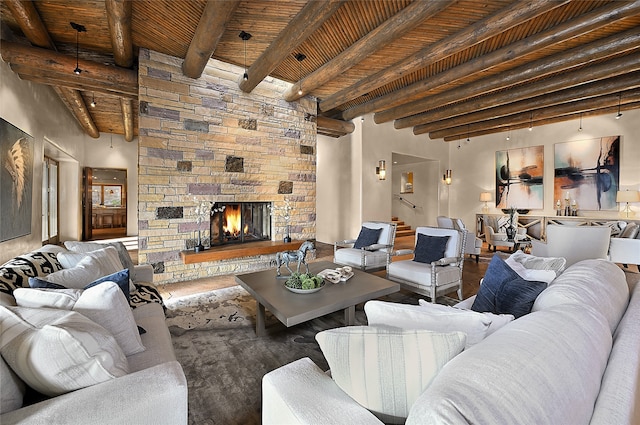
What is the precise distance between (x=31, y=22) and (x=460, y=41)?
469cm

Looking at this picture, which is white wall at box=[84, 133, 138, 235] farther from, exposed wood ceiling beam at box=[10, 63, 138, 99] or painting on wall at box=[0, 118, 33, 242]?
exposed wood ceiling beam at box=[10, 63, 138, 99]

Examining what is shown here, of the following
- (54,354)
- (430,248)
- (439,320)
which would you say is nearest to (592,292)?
(439,320)

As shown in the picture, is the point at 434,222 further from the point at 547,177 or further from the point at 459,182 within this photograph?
the point at 547,177

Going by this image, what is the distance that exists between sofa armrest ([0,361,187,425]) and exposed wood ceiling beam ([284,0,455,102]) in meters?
3.36

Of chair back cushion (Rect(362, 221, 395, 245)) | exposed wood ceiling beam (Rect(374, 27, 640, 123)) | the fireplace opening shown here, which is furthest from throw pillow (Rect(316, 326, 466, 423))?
exposed wood ceiling beam (Rect(374, 27, 640, 123))

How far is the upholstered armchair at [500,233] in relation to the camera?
5.35 m

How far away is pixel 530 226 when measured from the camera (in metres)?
7.08

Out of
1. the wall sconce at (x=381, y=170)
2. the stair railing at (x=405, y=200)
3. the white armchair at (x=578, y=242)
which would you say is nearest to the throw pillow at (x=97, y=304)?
the white armchair at (x=578, y=242)

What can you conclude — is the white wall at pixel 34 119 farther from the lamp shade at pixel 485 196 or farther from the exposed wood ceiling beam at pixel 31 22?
the lamp shade at pixel 485 196

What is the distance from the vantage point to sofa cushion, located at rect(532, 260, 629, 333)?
112cm

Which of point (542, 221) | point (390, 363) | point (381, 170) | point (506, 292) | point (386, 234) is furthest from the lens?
point (542, 221)

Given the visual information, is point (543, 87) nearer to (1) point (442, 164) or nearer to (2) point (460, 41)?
(2) point (460, 41)

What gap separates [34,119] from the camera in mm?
4164

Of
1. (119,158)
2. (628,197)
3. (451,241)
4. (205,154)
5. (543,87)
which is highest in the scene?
(543,87)
